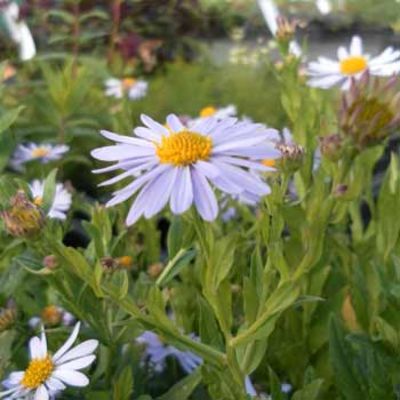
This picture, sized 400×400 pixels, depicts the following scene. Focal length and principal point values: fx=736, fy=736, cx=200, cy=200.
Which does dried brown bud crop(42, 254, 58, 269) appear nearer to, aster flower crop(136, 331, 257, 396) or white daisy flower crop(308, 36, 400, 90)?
aster flower crop(136, 331, 257, 396)

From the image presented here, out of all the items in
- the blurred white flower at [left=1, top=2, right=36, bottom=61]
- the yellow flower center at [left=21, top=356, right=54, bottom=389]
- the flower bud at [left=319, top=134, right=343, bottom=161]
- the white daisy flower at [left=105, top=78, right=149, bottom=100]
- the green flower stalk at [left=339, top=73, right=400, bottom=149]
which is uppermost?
the green flower stalk at [left=339, top=73, right=400, bottom=149]

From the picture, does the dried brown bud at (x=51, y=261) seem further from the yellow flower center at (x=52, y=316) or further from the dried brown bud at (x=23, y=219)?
the yellow flower center at (x=52, y=316)

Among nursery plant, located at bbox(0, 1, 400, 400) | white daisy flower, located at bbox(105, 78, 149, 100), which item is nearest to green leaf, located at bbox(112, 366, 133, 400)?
nursery plant, located at bbox(0, 1, 400, 400)

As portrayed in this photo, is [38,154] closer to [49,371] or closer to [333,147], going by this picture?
[49,371]

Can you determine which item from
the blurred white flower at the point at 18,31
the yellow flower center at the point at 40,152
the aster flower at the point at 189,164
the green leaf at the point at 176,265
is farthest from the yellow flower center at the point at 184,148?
the blurred white flower at the point at 18,31

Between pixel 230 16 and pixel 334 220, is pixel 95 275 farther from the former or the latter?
pixel 230 16

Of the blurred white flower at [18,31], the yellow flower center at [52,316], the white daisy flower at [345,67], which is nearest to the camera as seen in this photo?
the yellow flower center at [52,316]

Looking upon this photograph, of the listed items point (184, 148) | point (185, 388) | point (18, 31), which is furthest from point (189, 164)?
point (18, 31)
